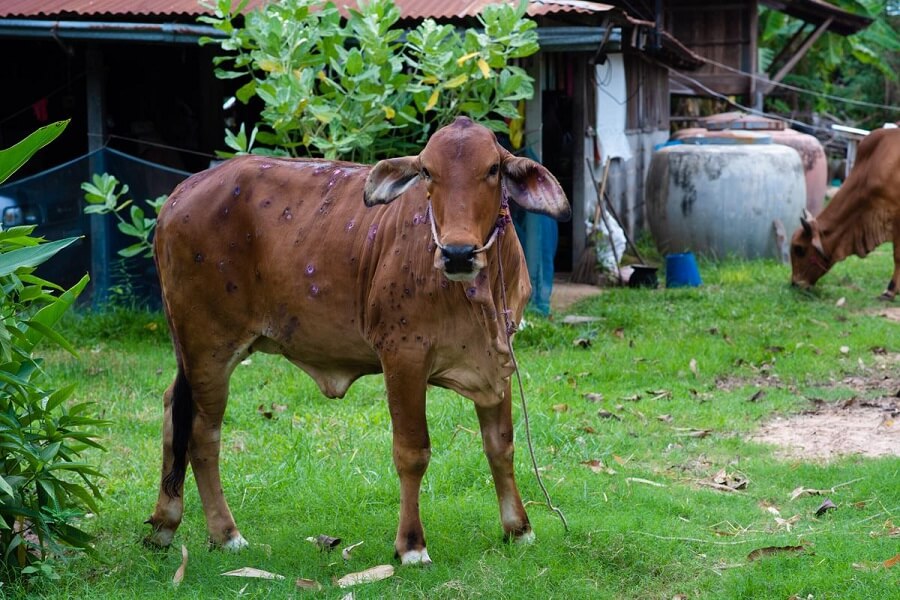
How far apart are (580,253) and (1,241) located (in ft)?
30.2

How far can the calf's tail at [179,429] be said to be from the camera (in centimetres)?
502

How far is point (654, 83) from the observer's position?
55.0 ft

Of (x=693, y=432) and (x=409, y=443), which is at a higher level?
(x=409, y=443)

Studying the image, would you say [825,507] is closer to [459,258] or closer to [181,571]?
[459,258]

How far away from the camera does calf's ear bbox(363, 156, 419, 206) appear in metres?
4.59

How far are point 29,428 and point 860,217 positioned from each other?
33.1 ft

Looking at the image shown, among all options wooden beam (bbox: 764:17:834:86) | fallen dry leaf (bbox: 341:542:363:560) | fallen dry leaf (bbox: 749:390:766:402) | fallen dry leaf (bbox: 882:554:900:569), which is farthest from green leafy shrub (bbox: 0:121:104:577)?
wooden beam (bbox: 764:17:834:86)

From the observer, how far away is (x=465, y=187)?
4.33 metres

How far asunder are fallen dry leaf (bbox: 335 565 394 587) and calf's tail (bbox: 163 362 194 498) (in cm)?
94

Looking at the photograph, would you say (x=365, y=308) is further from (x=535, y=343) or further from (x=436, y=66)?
(x=535, y=343)

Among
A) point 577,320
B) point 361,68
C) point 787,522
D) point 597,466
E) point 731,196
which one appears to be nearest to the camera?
point 787,522

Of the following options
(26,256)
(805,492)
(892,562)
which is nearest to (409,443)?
(26,256)

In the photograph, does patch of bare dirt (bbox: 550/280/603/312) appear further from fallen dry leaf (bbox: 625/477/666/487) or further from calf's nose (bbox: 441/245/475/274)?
calf's nose (bbox: 441/245/475/274)

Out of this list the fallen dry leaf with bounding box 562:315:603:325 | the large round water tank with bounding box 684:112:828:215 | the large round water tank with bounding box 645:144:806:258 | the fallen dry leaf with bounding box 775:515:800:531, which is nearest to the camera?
the fallen dry leaf with bounding box 775:515:800:531
